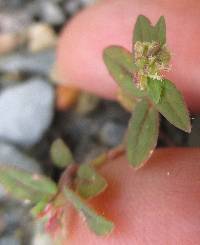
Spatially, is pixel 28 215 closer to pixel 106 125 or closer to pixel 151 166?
pixel 106 125

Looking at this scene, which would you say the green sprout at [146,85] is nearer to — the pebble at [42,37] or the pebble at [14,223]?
the pebble at [14,223]

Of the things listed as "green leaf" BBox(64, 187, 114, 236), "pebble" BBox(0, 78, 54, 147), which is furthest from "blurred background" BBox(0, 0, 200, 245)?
"green leaf" BBox(64, 187, 114, 236)

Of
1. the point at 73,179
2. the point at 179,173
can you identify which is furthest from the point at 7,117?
the point at 179,173

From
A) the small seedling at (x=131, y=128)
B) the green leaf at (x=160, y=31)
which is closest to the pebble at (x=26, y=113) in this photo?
the small seedling at (x=131, y=128)

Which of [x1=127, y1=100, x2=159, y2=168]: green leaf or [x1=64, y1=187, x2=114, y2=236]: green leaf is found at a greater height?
[x1=127, y1=100, x2=159, y2=168]: green leaf

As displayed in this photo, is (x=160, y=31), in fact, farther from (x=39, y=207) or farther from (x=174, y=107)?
(x=39, y=207)

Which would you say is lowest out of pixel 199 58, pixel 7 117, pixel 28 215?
pixel 28 215

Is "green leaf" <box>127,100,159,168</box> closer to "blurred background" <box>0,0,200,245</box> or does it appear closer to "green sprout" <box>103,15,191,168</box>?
"green sprout" <box>103,15,191,168</box>
